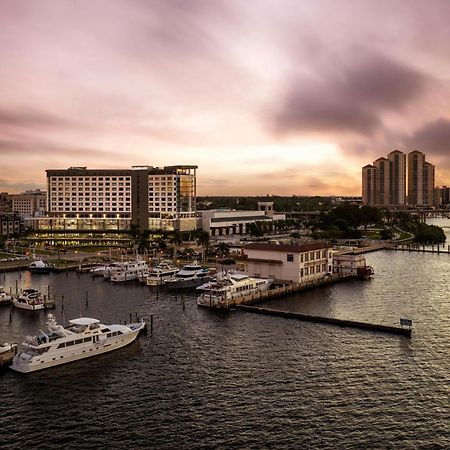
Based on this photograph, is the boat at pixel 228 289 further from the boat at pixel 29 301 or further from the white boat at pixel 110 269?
the white boat at pixel 110 269

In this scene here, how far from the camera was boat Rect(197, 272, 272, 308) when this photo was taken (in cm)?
5781

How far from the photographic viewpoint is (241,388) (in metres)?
33.8

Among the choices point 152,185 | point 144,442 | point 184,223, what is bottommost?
point 144,442

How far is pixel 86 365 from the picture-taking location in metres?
39.0

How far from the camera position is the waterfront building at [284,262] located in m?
70.2

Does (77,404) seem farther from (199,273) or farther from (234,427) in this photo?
(199,273)

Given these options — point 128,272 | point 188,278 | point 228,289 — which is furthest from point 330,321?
point 128,272

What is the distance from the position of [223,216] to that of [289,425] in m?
130

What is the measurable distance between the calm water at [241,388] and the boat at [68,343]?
27.3 inches

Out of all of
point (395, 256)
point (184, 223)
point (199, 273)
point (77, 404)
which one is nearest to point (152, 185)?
point (184, 223)

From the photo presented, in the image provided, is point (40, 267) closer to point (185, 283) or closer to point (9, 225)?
point (185, 283)

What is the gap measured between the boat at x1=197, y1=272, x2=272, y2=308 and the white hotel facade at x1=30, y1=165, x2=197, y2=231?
8782 centimetres

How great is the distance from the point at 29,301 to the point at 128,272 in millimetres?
22282

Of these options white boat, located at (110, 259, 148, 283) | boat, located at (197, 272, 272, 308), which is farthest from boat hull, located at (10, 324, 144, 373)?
white boat, located at (110, 259, 148, 283)
